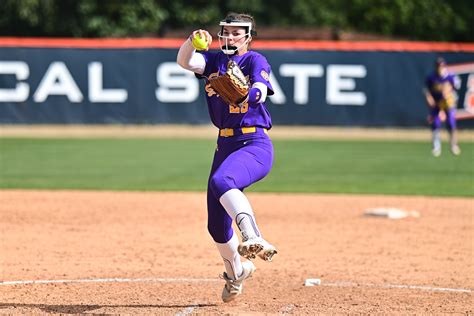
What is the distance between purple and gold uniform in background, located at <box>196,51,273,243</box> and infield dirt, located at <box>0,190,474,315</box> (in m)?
0.82

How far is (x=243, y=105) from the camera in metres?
6.96

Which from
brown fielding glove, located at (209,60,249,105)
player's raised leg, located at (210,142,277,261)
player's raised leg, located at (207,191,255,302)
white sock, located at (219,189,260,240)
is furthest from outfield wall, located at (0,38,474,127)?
→ white sock, located at (219,189,260,240)

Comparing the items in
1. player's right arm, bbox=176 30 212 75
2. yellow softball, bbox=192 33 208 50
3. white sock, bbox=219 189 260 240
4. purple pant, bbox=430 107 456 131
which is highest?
yellow softball, bbox=192 33 208 50

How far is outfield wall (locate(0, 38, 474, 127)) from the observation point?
86.1ft

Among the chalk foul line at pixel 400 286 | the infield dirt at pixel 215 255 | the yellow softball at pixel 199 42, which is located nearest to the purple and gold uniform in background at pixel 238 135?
the yellow softball at pixel 199 42

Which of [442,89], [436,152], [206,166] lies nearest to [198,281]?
[206,166]

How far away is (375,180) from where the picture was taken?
54.5 ft

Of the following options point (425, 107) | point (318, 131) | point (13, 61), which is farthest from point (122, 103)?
point (425, 107)

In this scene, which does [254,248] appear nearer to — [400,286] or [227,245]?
[227,245]

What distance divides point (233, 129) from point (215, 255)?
3.06 metres

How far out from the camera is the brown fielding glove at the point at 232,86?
6.61 meters

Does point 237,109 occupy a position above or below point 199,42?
below

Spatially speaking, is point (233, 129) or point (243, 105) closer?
point (243, 105)

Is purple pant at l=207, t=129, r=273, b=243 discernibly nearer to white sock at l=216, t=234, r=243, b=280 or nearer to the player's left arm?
white sock at l=216, t=234, r=243, b=280
